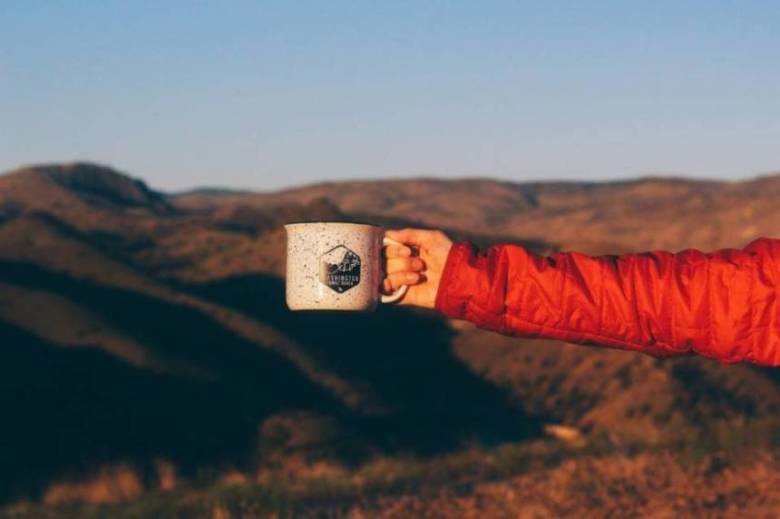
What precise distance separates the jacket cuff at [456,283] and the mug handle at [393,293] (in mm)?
127

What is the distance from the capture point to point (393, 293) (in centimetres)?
347

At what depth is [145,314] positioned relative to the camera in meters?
20.6

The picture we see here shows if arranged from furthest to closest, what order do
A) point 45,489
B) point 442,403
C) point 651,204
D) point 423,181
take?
1. point 423,181
2. point 651,204
3. point 442,403
4. point 45,489

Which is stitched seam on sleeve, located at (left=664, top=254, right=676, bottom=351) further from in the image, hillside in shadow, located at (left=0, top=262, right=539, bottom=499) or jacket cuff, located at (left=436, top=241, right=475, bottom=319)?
hillside in shadow, located at (left=0, top=262, right=539, bottom=499)

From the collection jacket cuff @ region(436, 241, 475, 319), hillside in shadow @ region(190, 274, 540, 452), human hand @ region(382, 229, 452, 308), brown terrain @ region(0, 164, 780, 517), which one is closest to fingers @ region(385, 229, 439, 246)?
human hand @ region(382, 229, 452, 308)

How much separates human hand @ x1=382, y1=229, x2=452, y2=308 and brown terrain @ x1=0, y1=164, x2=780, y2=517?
428cm

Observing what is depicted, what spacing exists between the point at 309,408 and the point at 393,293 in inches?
570

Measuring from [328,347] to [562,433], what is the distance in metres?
4.73

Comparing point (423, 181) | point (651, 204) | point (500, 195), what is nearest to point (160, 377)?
point (651, 204)

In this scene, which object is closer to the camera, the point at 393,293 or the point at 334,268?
the point at 334,268

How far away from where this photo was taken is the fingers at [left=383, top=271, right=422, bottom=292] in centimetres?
339

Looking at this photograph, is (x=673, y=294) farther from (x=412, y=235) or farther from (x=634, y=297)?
(x=412, y=235)

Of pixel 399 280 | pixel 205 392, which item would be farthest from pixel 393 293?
pixel 205 392

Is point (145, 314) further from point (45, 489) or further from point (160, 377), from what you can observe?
point (45, 489)
